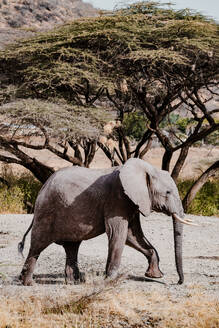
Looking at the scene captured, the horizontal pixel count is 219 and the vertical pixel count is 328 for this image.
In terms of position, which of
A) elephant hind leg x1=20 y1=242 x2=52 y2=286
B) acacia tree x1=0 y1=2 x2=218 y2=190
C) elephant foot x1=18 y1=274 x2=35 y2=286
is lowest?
elephant foot x1=18 y1=274 x2=35 y2=286

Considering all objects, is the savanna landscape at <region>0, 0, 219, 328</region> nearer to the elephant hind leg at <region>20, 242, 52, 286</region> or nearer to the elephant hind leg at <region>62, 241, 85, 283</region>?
the elephant hind leg at <region>62, 241, 85, 283</region>

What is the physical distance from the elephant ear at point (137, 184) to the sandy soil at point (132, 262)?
0.74 m

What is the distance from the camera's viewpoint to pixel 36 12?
118 ft

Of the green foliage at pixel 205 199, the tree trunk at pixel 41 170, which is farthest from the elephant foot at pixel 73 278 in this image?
the tree trunk at pixel 41 170

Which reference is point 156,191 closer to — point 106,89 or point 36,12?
point 106,89

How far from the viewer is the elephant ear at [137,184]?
18.1 feet

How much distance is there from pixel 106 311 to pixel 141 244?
154 centimetres

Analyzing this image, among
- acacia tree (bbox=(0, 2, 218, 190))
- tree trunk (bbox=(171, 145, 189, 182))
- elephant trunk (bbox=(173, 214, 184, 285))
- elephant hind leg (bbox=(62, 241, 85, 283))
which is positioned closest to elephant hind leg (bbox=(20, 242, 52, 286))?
elephant hind leg (bbox=(62, 241, 85, 283))

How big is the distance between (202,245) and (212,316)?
574 centimetres

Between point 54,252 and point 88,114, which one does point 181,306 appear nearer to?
point 54,252

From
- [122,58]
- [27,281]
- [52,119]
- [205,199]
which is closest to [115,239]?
[27,281]

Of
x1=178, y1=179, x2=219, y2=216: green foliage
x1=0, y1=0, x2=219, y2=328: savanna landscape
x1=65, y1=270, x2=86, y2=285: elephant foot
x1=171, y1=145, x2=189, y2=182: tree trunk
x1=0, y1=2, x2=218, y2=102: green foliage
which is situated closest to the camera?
x1=65, y1=270, x2=86, y2=285: elephant foot

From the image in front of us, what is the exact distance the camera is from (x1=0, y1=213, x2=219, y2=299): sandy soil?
5.54 m

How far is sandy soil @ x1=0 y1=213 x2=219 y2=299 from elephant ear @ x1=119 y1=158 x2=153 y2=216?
74cm
